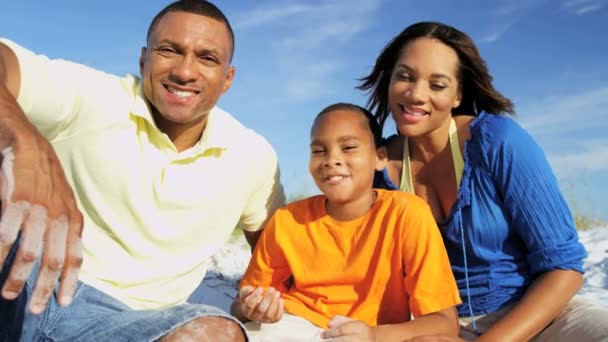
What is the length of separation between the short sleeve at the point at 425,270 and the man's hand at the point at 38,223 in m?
1.51

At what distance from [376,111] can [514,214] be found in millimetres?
1021

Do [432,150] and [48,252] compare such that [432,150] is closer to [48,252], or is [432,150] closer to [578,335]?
[578,335]

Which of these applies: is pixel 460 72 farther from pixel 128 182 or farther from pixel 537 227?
pixel 128 182

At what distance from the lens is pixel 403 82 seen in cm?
318

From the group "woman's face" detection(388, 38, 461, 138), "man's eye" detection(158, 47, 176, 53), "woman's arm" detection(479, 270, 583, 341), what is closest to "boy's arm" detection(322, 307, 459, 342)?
"woman's arm" detection(479, 270, 583, 341)

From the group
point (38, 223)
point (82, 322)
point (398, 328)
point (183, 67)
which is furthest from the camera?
point (183, 67)

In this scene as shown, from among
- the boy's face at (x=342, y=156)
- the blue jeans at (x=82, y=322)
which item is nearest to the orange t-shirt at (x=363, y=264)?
the boy's face at (x=342, y=156)

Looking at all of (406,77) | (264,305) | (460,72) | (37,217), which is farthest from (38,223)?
(460,72)

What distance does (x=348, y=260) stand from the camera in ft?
9.34

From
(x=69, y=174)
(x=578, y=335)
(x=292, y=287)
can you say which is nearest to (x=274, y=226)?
(x=292, y=287)

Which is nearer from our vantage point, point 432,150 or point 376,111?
point 432,150

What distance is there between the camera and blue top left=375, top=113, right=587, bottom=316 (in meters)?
2.87

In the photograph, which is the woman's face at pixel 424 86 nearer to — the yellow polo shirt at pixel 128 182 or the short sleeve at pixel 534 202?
the short sleeve at pixel 534 202

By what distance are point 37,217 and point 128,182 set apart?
107 centimetres
